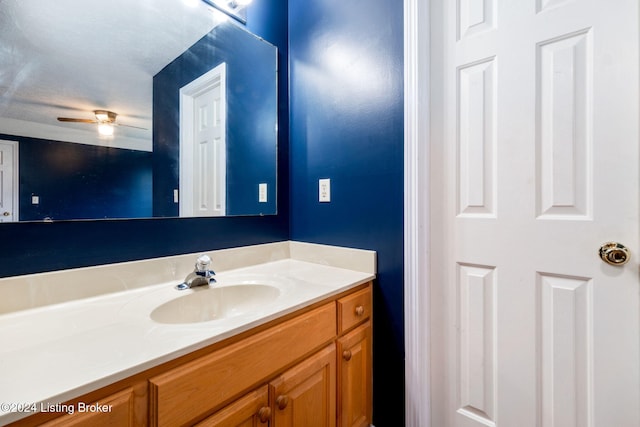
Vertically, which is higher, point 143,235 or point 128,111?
point 128,111

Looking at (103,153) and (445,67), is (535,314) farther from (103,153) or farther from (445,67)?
(103,153)

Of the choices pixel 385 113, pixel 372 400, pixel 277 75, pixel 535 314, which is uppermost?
pixel 277 75

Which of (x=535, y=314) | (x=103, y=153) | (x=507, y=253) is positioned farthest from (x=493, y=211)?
(x=103, y=153)

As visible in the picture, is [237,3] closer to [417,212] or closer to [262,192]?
[262,192]

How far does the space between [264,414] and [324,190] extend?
930 millimetres

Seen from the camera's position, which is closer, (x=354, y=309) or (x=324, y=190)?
(x=354, y=309)

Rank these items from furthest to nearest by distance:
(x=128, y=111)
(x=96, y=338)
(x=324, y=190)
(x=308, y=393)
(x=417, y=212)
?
(x=324, y=190) → (x=417, y=212) → (x=128, y=111) → (x=308, y=393) → (x=96, y=338)

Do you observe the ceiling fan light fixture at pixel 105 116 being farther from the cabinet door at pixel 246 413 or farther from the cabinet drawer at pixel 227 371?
the cabinet door at pixel 246 413

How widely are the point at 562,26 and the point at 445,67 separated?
347 millimetres

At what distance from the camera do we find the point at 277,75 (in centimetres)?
151

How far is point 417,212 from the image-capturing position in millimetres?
1089

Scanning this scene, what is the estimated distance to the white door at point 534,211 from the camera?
79cm

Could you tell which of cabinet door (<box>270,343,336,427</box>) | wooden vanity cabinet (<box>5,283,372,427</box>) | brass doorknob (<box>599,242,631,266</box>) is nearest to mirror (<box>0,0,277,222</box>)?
wooden vanity cabinet (<box>5,283,372,427</box>)

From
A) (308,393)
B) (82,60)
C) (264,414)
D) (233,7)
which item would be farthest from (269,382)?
(233,7)
